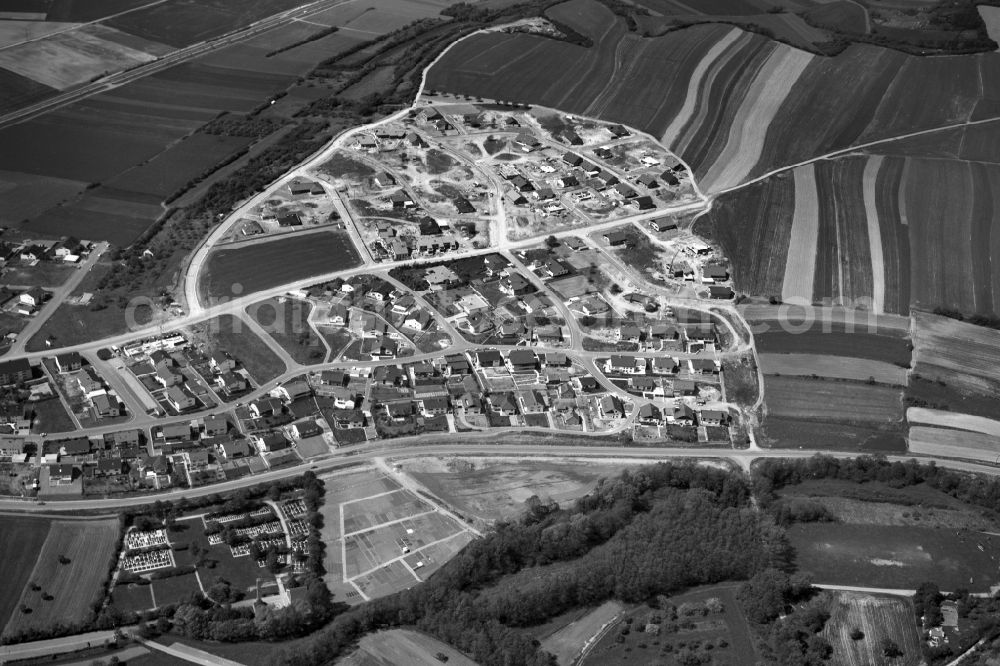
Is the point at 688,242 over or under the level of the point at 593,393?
over

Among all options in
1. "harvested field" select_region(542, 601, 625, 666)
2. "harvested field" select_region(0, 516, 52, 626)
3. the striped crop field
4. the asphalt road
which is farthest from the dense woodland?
"harvested field" select_region(0, 516, 52, 626)

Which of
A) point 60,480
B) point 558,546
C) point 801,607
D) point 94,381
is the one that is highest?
point 94,381

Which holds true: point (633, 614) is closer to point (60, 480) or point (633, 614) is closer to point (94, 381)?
point (60, 480)

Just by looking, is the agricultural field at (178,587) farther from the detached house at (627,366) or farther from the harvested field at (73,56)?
the harvested field at (73,56)

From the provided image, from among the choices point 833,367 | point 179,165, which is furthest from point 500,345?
point 179,165

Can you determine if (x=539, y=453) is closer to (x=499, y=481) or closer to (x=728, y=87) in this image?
(x=499, y=481)

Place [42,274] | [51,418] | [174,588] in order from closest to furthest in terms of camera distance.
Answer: [174,588] < [51,418] < [42,274]

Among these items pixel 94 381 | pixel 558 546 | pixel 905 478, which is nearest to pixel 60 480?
pixel 94 381
